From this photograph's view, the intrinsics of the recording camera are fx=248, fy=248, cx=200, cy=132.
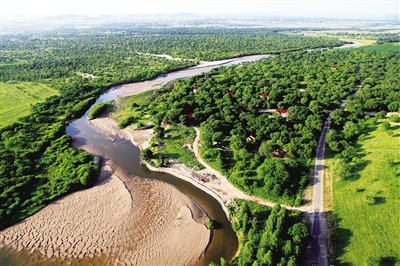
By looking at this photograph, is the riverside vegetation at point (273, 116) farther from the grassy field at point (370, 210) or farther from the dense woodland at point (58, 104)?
the dense woodland at point (58, 104)

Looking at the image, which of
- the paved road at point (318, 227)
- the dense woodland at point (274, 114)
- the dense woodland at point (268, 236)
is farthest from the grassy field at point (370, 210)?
the dense woodland at point (274, 114)

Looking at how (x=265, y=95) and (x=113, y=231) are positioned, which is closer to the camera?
(x=113, y=231)

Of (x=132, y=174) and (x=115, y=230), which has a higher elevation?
(x=132, y=174)

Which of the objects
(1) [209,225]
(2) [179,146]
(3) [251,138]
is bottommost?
(1) [209,225]

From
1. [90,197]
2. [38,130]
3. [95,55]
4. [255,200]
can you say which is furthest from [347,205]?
[95,55]

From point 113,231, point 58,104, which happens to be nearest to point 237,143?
point 113,231

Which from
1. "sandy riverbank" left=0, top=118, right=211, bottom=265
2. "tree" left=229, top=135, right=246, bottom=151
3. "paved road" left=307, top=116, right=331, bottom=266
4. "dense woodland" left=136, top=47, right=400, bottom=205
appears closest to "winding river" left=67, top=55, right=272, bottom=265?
"sandy riverbank" left=0, top=118, right=211, bottom=265

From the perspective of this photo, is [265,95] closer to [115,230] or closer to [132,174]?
[132,174]
